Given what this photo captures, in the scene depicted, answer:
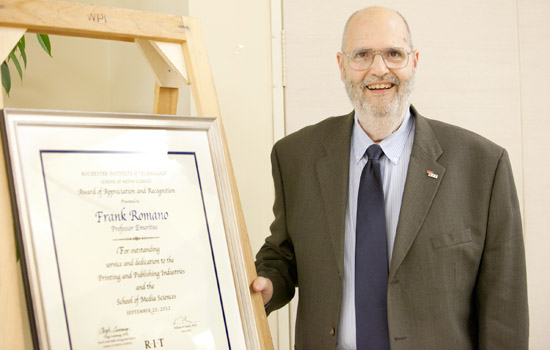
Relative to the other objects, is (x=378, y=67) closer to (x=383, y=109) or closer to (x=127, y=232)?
(x=383, y=109)

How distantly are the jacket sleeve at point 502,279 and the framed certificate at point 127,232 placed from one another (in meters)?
0.75

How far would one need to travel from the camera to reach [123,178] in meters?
1.12

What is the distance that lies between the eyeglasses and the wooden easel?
0.56 meters

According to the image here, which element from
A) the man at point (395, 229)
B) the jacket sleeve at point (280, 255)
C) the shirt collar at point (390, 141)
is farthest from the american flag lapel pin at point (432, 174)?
the jacket sleeve at point (280, 255)

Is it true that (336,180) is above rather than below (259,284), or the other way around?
above

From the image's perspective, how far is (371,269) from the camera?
1.53 m

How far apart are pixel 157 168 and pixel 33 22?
41 centimetres

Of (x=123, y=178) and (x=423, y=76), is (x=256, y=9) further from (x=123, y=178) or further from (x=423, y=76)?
(x=123, y=178)

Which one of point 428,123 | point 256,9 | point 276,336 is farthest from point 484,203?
point 256,9

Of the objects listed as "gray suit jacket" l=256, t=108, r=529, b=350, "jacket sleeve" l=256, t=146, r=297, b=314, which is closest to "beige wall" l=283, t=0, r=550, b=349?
"jacket sleeve" l=256, t=146, r=297, b=314

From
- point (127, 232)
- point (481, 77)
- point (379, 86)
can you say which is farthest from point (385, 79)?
point (481, 77)

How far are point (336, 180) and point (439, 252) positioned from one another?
1.23 ft

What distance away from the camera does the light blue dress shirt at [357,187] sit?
1562mm
